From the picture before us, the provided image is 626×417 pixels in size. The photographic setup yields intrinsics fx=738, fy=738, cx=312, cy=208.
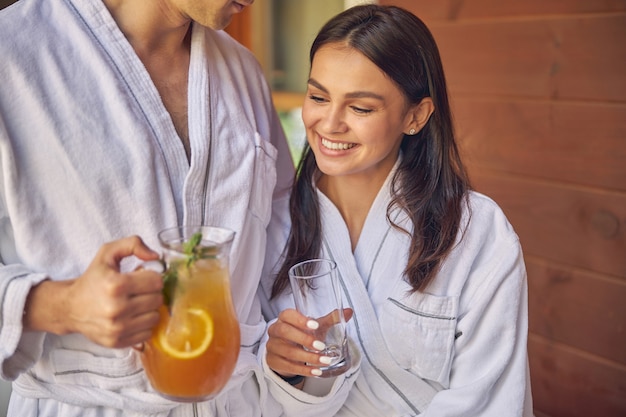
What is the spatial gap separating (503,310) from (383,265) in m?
0.30

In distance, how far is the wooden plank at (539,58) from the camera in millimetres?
2271

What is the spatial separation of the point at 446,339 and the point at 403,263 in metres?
0.21

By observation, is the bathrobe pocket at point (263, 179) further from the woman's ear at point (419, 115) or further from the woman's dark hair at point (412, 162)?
the woman's ear at point (419, 115)

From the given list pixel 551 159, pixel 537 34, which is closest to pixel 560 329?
pixel 551 159

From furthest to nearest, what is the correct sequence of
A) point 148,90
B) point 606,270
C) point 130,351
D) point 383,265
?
point 606,270
point 383,265
point 148,90
point 130,351

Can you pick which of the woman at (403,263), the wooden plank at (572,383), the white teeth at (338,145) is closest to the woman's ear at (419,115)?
the woman at (403,263)

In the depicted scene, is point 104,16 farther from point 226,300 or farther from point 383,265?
point 383,265

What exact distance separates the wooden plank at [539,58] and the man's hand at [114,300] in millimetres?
1707

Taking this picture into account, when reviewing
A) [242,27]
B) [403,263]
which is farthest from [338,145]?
A: [242,27]

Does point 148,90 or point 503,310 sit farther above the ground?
point 148,90

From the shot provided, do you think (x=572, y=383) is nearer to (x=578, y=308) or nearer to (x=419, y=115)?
(x=578, y=308)

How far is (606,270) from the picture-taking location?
2389 mm

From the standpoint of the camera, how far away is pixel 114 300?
1.07 m

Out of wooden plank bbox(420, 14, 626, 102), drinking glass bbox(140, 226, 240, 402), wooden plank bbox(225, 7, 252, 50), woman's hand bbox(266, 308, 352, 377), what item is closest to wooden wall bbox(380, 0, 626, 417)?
wooden plank bbox(420, 14, 626, 102)
